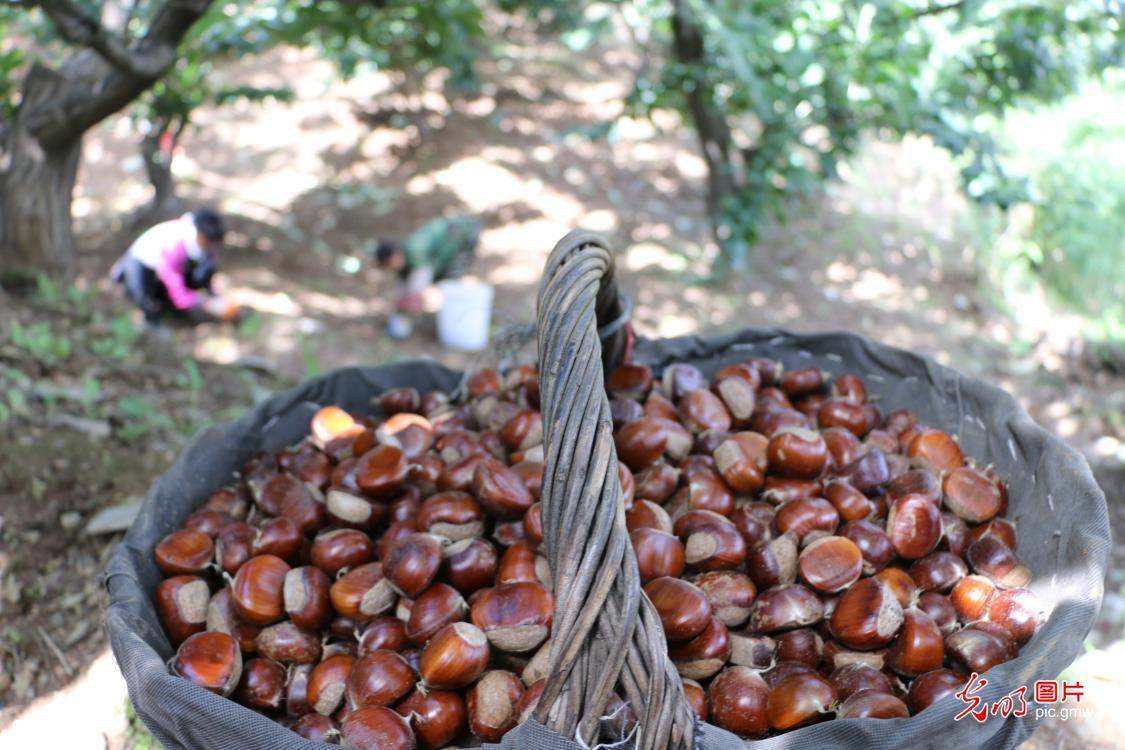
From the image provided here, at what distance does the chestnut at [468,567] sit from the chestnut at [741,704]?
0.46 metres

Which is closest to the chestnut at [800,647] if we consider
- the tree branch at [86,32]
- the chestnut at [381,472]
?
the chestnut at [381,472]

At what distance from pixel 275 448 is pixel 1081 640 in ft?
5.78

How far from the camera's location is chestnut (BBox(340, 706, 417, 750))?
4.03 ft

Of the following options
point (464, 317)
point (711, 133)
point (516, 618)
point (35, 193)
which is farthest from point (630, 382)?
point (711, 133)

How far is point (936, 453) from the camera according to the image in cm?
182

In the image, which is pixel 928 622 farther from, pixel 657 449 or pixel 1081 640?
pixel 657 449

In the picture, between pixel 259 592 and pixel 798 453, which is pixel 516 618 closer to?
pixel 259 592

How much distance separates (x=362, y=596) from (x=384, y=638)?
0.10 meters

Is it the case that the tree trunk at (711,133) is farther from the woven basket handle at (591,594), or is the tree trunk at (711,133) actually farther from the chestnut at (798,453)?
the woven basket handle at (591,594)

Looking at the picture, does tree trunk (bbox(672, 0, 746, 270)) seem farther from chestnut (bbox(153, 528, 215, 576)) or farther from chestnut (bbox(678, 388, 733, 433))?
chestnut (bbox(153, 528, 215, 576))

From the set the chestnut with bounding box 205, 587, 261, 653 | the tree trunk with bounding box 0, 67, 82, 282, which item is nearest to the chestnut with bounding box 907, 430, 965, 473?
the chestnut with bounding box 205, 587, 261, 653

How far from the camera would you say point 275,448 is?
6.75ft

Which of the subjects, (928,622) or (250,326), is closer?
(928,622)

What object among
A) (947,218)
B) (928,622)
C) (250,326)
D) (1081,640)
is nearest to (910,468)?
(928,622)
